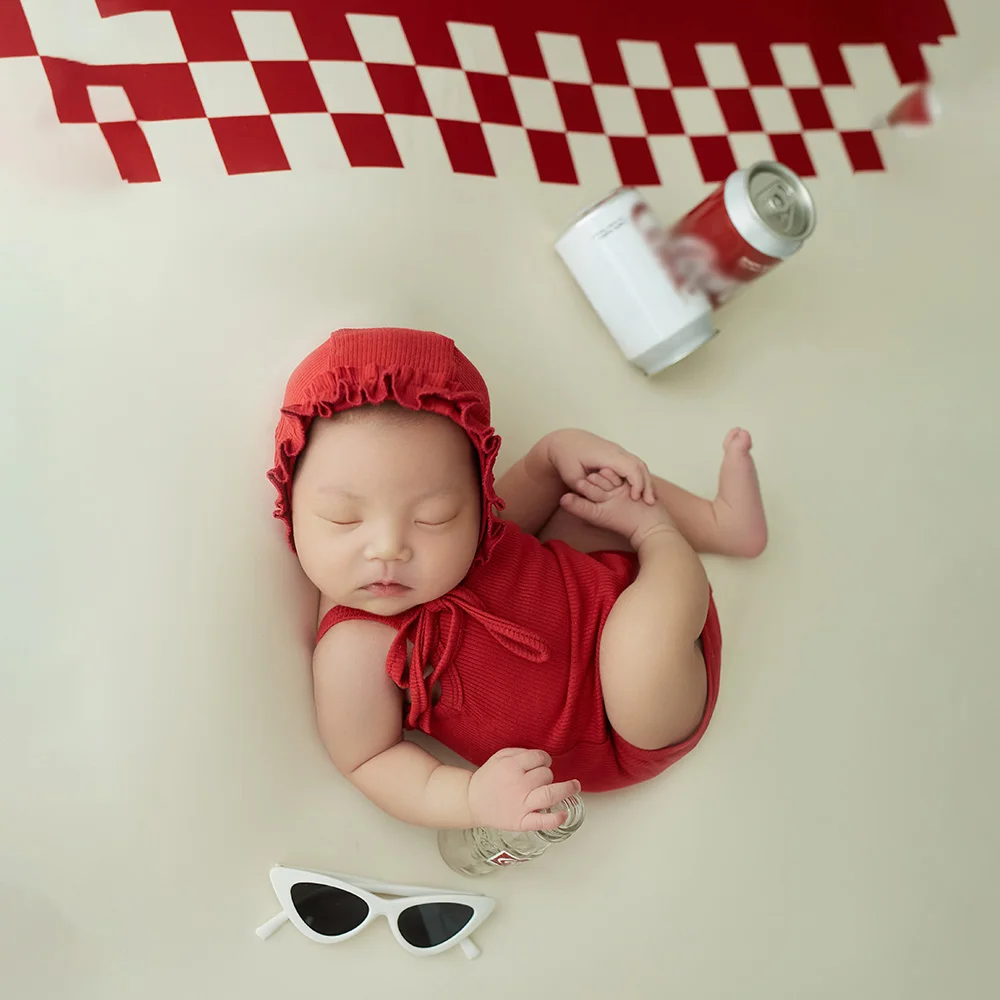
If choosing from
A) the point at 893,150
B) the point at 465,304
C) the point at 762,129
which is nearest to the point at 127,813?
the point at 465,304

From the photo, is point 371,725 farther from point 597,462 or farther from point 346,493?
point 597,462

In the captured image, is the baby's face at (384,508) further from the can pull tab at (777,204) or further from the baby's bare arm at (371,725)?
the can pull tab at (777,204)

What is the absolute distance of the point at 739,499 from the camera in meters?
1.07

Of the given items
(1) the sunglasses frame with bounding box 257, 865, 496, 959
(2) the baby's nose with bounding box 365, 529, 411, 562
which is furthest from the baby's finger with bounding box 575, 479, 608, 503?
(1) the sunglasses frame with bounding box 257, 865, 496, 959

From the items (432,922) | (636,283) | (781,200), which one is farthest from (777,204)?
(432,922)

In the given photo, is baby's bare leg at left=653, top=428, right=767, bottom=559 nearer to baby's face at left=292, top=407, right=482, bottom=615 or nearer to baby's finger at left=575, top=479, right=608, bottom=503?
baby's finger at left=575, top=479, right=608, bottom=503

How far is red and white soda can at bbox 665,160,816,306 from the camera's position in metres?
1.10

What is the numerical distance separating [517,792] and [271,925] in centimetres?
25

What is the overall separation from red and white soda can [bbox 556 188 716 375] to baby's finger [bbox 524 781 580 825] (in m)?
0.58

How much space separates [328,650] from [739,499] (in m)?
0.49

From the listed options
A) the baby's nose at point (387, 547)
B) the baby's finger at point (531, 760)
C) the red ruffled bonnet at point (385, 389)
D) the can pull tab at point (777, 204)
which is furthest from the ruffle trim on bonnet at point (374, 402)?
the can pull tab at point (777, 204)

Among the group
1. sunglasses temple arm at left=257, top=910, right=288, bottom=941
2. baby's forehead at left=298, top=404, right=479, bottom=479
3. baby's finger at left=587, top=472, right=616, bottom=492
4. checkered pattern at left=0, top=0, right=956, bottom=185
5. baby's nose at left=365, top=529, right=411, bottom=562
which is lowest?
sunglasses temple arm at left=257, top=910, right=288, bottom=941

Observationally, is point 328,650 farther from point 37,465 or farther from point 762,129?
point 762,129

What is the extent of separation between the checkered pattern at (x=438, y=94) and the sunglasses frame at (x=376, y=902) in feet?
2.35
